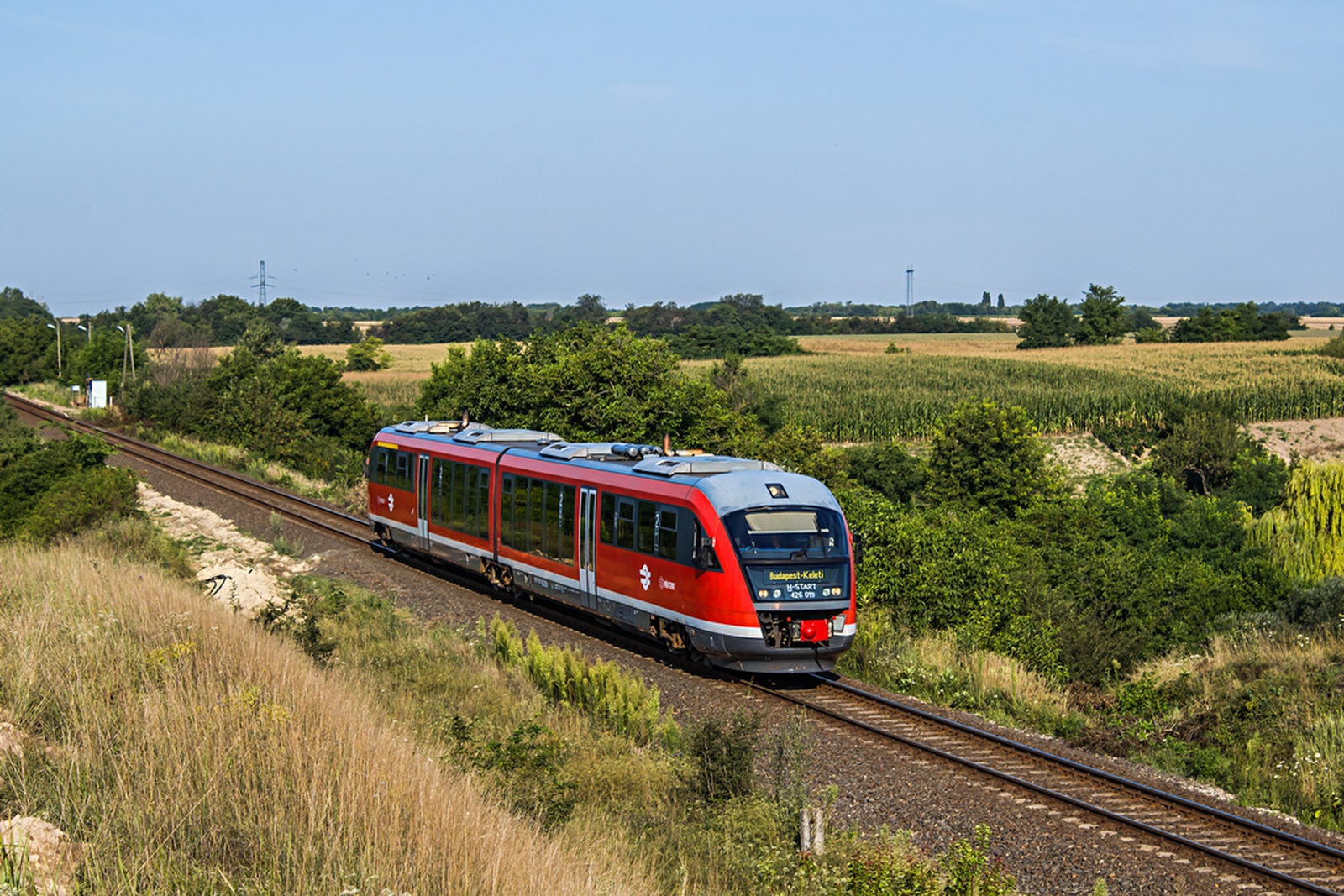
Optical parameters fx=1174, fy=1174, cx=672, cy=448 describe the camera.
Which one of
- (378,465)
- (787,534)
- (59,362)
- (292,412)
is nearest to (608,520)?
(787,534)

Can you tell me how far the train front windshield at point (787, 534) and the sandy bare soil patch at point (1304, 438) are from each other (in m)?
73.8

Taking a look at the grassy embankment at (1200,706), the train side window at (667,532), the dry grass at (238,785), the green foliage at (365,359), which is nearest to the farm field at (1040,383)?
the green foliage at (365,359)

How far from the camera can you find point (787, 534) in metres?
15.5

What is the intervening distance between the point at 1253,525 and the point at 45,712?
42.4 metres

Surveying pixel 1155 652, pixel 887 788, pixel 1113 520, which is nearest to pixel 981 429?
pixel 1113 520

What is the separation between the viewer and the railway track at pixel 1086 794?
962cm

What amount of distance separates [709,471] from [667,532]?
3.67ft

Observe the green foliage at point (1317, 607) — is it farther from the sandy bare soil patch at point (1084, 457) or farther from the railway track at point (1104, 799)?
the sandy bare soil patch at point (1084, 457)

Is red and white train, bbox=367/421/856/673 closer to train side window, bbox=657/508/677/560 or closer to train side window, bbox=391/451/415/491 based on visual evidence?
train side window, bbox=657/508/677/560

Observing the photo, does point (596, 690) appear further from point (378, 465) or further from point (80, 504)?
point (80, 504)

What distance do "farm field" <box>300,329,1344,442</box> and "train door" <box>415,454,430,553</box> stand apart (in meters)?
48.3

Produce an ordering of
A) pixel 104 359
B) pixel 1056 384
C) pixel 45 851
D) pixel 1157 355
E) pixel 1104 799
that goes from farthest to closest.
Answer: pixel 1157 355 → pixel 1056 384 → pixel 104 359 → pixel 1104 799 → pixel 45 851

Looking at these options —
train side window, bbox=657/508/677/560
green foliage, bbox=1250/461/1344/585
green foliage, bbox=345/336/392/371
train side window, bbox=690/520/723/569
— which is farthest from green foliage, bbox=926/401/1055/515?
green foliage, bbox=345/336/392/371

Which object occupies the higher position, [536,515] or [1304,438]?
[536,515]
